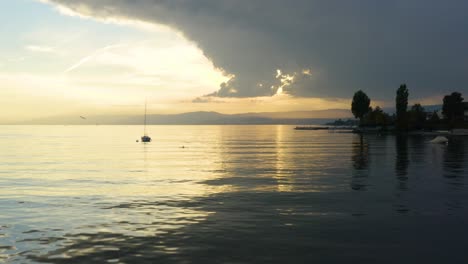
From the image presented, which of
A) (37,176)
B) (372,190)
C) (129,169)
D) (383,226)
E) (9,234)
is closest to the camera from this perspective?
→ (9,234)

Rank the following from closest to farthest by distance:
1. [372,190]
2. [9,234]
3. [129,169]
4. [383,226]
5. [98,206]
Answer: [9,234] < [383,226] < [98,206] < [372,190] < [129,169]

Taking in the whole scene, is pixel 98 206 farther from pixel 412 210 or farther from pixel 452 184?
pixel 452 184

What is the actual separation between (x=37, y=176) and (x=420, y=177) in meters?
41.1

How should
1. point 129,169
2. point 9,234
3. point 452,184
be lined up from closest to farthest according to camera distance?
point 9,234 → point 452,184 → point 129,169

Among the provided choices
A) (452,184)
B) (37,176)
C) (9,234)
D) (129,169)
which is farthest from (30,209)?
(452,184)

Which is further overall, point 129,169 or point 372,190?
point 129,169

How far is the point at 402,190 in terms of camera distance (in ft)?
115

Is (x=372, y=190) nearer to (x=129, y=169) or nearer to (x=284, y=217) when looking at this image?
(x=284, y=217)

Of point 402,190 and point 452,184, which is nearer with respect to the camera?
point 402,190

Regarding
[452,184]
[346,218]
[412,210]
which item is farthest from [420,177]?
[346,218]

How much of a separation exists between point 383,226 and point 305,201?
317 inches

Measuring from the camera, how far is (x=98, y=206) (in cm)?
2855

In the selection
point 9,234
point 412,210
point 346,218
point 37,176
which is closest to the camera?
point 9,234

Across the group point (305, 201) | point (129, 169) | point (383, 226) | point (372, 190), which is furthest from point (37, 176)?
point (383, 226)
